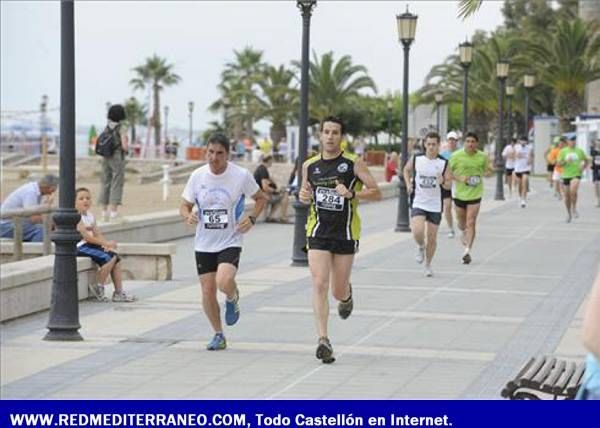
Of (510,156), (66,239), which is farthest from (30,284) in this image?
(510,156)

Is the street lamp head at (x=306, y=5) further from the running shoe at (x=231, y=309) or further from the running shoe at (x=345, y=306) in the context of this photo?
the running shoe at (x=231, y=309)

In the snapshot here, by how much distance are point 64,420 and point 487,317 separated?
27.8ft

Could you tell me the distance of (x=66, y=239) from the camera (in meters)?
12.0

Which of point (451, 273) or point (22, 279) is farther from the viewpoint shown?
point (451, 273)

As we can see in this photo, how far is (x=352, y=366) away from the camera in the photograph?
10656mm

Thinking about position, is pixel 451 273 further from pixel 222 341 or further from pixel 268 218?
pixel 268 218

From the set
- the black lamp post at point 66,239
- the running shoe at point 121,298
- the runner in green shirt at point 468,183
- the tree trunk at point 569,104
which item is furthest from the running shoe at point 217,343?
the tree trunk at point 569,104

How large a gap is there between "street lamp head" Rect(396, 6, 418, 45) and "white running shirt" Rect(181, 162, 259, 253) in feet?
49.0

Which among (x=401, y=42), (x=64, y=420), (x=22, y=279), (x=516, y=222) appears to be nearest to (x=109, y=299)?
(x=22, y=279)

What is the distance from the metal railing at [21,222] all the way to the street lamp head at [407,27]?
11250 millimetres

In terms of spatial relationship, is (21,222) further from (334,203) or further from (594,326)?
(594,326)

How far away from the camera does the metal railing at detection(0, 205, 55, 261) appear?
15508 mm

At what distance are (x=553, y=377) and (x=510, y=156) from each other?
3384 centimetres

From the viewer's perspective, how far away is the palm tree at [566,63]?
59.8 m
